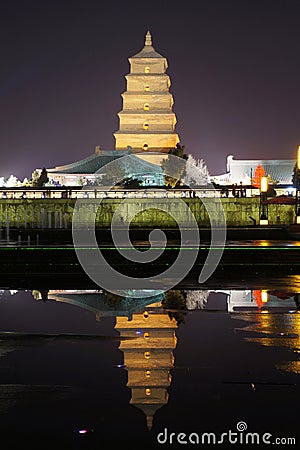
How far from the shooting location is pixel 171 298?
11883mm

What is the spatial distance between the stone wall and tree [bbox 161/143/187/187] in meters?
25.0

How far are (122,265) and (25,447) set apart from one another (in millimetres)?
11991

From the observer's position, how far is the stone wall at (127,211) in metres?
39.3

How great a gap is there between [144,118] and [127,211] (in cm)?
3655

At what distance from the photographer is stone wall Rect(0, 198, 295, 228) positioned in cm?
3931

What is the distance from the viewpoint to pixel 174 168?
222 feet

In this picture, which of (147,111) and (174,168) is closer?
(174,168)

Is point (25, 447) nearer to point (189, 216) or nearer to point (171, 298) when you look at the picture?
point (171, 298)

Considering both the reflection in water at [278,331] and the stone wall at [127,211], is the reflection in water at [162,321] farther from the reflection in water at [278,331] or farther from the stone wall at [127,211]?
the stone wall at [127,211]

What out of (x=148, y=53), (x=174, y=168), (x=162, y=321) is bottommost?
(x=162, y=321)

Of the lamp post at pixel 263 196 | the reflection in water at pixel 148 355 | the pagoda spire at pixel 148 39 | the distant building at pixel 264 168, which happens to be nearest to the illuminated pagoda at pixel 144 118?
the pagoda spire at pixel 148 39

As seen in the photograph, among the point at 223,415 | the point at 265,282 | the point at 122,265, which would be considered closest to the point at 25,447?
the point at 223,415

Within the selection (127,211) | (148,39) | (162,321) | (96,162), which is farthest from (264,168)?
(162,321)

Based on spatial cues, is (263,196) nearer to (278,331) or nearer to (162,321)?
(162,321)
